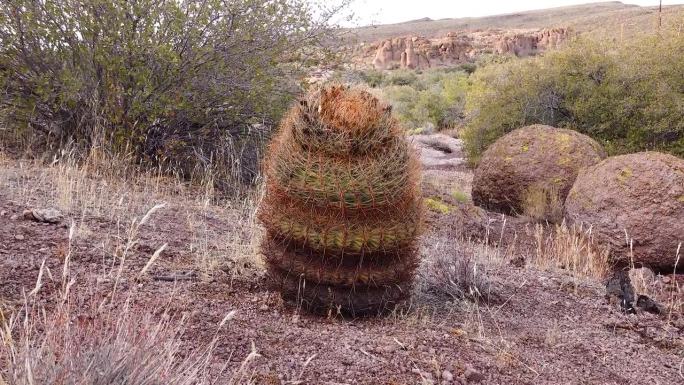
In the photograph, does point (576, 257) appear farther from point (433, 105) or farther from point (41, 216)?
point (433, 105)

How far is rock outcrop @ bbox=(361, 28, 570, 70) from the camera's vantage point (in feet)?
212

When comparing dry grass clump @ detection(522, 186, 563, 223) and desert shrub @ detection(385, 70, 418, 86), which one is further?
desert shrub @ detection(385, 70, 418, 86)

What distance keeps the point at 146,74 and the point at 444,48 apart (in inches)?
2386

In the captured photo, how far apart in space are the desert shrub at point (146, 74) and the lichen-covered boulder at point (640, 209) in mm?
4464

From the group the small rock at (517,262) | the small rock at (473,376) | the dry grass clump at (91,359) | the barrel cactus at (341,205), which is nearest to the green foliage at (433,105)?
the small rock at (517,262)

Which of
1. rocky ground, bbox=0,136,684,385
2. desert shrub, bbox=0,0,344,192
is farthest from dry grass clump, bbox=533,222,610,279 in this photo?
desert shrub, bbox=0,0,344,192

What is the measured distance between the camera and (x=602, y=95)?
525 inches

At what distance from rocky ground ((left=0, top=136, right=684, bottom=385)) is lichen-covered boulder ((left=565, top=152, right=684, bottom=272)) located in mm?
863

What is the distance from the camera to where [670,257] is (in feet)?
24.6

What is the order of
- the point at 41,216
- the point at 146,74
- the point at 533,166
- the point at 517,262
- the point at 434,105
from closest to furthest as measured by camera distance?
1. the point at 41,216
2. the point at 517,262
3. the point at 146,74
4. the point at 533,166
5. the point at 434,105

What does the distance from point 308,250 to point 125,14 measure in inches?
206

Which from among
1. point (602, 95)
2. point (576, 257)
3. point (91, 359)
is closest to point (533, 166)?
point (576, 257)

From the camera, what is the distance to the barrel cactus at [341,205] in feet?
13.1

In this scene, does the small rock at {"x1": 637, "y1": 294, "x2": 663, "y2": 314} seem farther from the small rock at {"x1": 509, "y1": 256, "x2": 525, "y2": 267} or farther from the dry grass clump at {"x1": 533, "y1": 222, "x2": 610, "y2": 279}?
the small rock at {"x1": 509, "y1": 256, "x2": 525, "y2": 267}
